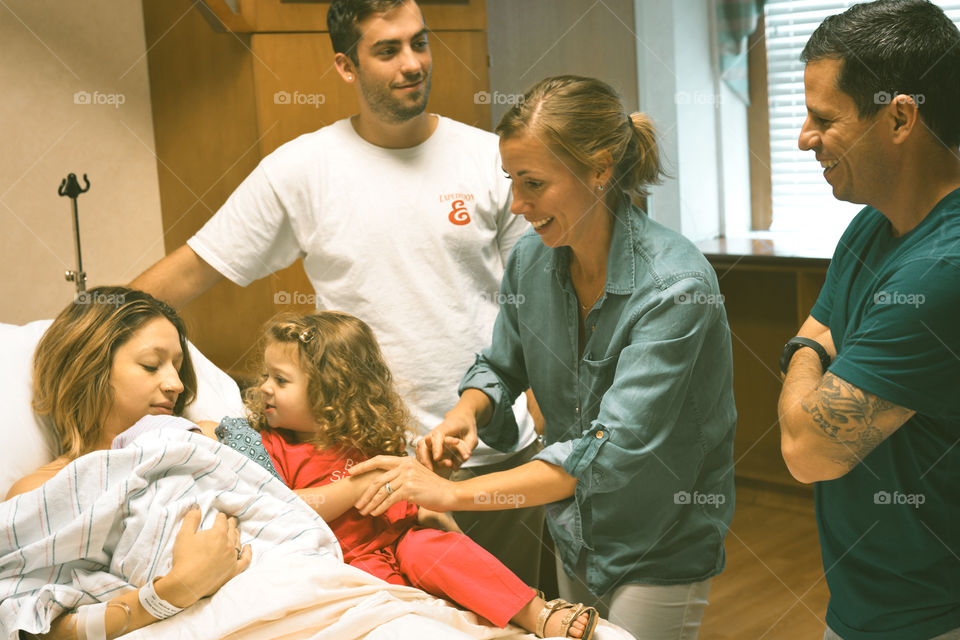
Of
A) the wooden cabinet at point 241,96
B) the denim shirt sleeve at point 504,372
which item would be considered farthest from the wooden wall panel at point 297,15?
the denim shirt sleeve at point 504,372

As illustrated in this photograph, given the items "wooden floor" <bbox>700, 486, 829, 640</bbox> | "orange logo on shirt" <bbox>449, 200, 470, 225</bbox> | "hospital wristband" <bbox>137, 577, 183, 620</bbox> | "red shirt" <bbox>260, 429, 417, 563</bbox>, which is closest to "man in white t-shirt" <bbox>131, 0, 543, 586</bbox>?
"orange logo on shirt" <bbox>449, 200, 470, 225</bbox>

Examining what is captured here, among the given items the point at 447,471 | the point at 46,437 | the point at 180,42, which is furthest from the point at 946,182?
the point at 180,42

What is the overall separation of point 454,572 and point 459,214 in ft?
2.92

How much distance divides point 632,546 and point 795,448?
1.16 feet

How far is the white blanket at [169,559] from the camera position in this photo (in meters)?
1.37

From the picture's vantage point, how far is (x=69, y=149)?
274cm

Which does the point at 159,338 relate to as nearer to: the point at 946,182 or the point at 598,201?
the point at 598,201

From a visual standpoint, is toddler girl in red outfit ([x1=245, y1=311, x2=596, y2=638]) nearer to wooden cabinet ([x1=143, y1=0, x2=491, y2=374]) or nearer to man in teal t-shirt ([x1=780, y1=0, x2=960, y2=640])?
man in teal t-shirt ([x1=780, y1=0, x2=960, y2=640])

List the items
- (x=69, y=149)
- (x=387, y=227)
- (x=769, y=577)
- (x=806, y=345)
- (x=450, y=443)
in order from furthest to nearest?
1. (x=769, y=577)
2. (x=69, y=149)
3. (x=387, y=227)
4. (x=450, y=443)
5. (x=806, y=345)

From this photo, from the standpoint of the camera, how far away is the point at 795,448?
1.33m

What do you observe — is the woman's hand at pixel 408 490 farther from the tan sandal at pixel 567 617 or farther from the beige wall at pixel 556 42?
the beige wall at pixel 556 42

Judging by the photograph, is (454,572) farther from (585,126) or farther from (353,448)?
(585,126)

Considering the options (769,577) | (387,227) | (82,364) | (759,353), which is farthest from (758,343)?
(82,364)

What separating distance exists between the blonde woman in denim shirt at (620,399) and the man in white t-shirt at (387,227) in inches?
19.4
